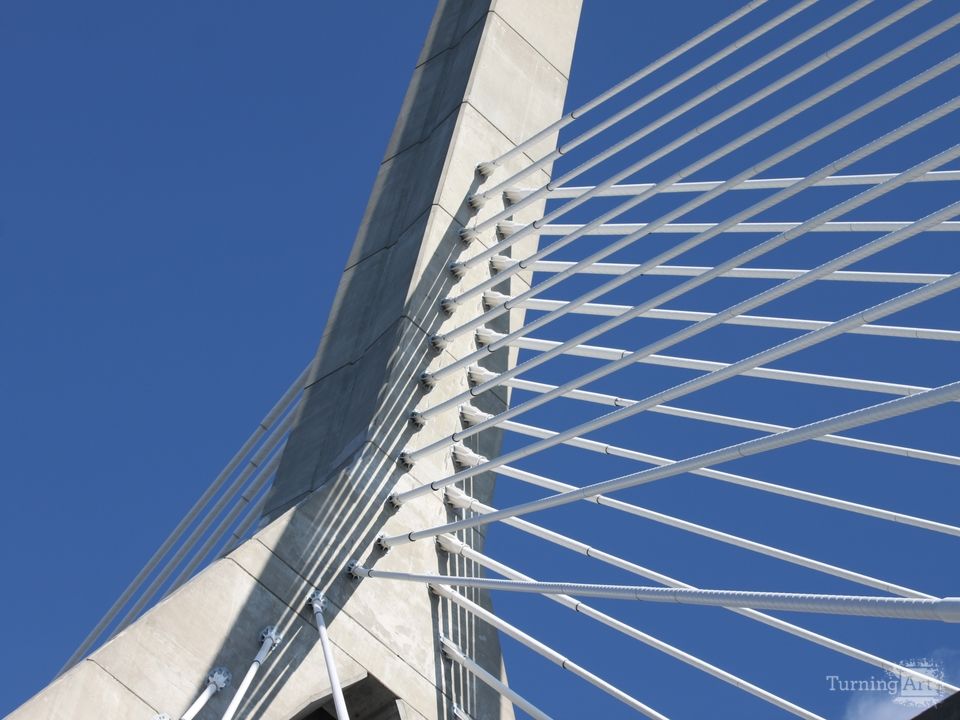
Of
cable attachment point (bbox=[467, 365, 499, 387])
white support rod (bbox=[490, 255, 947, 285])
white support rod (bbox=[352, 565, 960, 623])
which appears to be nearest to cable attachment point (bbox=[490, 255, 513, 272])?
white support rod (bbox=[490, 255, 947, 285])

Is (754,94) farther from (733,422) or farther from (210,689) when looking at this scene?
(210,689)

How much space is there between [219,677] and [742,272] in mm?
4278

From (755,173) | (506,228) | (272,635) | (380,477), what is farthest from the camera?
(506,228)

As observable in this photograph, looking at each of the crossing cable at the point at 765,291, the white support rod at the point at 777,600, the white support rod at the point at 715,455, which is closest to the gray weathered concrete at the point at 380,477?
the white support rod at the point at 715,455

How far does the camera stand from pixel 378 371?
40.2 feet

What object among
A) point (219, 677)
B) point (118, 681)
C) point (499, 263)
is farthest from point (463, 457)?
point (118, 681)

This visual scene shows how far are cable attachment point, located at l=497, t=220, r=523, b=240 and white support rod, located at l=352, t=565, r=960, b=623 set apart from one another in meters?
4.36

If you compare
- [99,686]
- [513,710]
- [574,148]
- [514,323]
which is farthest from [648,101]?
[99,686]

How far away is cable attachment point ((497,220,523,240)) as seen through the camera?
13633mm

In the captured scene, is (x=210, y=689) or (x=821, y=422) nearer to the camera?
(x=821, y=422)

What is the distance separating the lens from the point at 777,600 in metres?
6.50

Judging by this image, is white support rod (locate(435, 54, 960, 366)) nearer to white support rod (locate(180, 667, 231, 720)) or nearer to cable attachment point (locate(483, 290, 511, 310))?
cable attachment point (locate(483, 290, 511, 310))

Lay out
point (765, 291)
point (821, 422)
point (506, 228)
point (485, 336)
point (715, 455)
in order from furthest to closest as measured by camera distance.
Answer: point (506, 228)
point (485, 336)
point (765, 291)
point (715, 455)
point (821, 422)

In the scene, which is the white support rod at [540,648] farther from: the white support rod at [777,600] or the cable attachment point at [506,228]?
the cable attachment point at [506,228]
